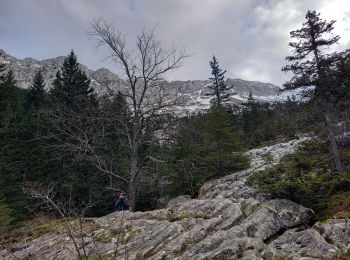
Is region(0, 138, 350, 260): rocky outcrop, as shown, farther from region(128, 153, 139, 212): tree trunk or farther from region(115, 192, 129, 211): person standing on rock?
region(128, 153, 139, 212): tree trunk

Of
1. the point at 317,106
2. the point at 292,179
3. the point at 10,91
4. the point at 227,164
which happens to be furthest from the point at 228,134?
→ the point at 10,91

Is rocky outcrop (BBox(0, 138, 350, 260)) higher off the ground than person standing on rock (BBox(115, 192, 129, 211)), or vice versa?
person standing on rock (BBox(115, 192, 129, 211))

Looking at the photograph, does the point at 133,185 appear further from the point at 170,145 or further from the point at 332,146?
the point at 332,146

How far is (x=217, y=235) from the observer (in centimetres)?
1035

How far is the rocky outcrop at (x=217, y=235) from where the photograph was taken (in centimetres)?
882

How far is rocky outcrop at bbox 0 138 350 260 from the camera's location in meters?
8.82

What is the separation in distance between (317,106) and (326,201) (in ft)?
26.6

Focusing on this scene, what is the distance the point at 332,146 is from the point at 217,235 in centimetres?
1126

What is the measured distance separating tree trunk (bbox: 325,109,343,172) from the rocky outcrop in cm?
664

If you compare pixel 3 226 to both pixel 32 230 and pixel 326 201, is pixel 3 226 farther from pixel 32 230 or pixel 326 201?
pixel 326 201

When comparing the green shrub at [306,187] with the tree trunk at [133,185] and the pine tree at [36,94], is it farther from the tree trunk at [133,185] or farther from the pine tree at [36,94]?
the pine tree at [36,94]

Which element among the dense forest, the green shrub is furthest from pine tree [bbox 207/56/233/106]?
the green shrub

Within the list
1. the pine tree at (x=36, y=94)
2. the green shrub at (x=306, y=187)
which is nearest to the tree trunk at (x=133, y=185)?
the green shrub at (x=306, y=187)

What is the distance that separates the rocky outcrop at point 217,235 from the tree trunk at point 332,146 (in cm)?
664
